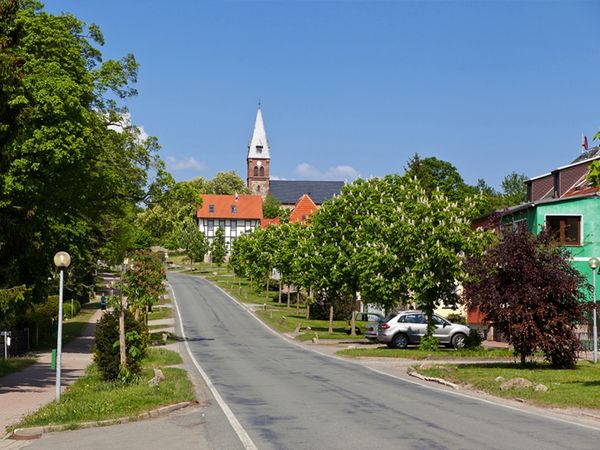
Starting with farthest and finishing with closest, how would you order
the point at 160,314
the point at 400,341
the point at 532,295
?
the point at 160,314 < the point at 400,341 < the point at 532,295

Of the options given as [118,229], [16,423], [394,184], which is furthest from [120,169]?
[16,423]

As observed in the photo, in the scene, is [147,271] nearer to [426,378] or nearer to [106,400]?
[426,378]

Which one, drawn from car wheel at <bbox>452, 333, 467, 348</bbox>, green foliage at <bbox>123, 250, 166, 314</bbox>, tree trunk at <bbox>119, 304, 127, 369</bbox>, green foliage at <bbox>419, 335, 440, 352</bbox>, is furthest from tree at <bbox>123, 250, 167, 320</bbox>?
tree trunk at <bbox>119, 304, 127, 369</bbox>

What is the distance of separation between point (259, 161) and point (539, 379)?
168555mm

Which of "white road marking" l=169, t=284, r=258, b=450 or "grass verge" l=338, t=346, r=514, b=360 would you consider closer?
"white road marking" l=169, t=284, r=258, b=450

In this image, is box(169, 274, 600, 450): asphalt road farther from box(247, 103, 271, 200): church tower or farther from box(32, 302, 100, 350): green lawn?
box(247, 103, 271, 200): church tower

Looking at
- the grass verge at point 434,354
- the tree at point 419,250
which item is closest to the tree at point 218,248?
the tree at point 419,250

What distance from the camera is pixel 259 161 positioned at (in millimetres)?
187750

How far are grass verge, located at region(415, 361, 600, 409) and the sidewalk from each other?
1120 cm

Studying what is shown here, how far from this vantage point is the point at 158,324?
2015 inches

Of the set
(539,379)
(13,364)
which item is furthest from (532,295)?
(13,364)

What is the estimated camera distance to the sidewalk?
1622 cm

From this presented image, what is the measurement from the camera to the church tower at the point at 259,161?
187 metres

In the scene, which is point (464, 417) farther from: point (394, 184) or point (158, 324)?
point (158, 324)
